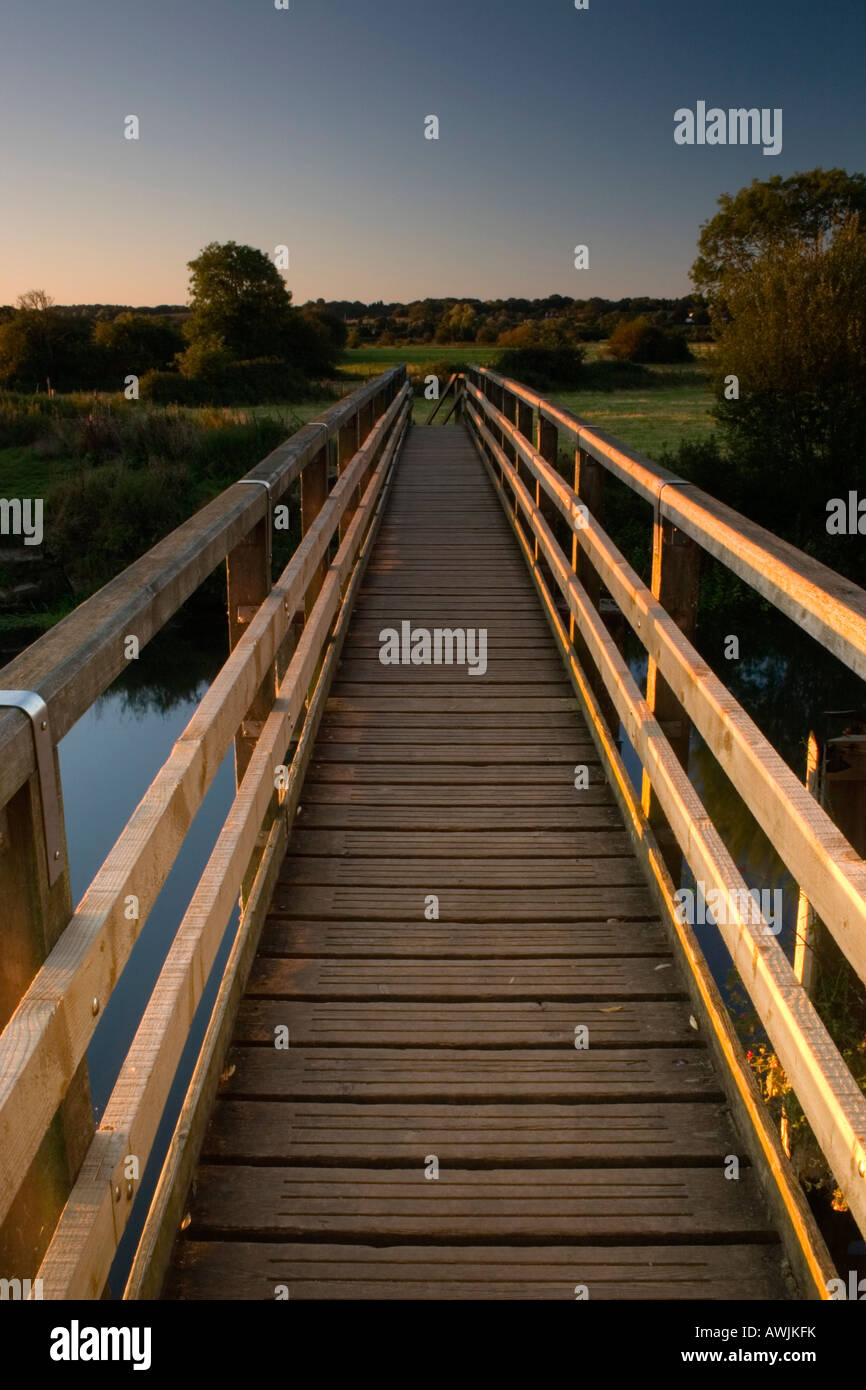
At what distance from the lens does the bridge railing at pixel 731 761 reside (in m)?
1.69

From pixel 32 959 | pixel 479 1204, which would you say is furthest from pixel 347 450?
pixel 32 959

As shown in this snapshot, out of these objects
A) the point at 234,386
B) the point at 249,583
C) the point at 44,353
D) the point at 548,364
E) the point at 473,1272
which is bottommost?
the point at 473,1272

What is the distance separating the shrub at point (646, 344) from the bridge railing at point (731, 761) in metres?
48.4

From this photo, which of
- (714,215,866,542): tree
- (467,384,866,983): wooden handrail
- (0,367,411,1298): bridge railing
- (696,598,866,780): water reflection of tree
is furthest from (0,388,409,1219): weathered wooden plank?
(714,215,866,542): tree

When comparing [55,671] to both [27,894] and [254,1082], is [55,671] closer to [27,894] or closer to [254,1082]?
[27,894]

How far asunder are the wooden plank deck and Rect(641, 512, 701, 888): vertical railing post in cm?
18

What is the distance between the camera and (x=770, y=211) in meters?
48.5

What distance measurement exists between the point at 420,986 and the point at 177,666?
49.6 ft

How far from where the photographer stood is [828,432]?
22609 mm

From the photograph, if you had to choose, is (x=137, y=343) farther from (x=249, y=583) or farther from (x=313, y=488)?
(x=249, y=583)

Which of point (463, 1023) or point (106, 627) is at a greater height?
point (106, 627)

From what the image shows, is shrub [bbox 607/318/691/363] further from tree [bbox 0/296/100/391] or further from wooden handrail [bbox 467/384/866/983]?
wooden handrail [bbox 467/384/866/983]

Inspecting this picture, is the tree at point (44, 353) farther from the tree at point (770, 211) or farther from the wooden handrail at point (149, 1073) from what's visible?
the wooden handrail at point (149, 1073)

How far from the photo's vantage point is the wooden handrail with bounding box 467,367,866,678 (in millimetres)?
1853
